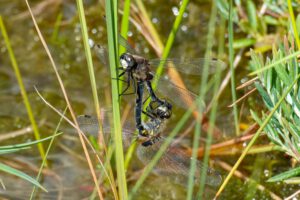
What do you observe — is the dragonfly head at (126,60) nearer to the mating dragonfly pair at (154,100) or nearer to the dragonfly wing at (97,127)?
the mating dragonfly pair at (154,100)

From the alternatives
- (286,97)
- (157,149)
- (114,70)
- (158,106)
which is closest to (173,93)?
(158,106)

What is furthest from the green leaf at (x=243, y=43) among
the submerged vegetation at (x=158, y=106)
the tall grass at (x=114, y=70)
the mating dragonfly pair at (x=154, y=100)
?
the tall grass at (x=114, y=70)

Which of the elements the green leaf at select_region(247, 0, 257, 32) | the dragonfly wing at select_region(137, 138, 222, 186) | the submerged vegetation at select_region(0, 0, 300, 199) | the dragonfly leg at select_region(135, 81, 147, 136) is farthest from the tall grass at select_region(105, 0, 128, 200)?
the green leaf at select_region(247, 0, 257, 32)

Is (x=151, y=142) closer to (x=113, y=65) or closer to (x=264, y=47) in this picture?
(x=113, y=65)

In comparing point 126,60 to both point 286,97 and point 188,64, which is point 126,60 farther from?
point 286,97

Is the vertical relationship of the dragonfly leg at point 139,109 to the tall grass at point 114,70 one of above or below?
below

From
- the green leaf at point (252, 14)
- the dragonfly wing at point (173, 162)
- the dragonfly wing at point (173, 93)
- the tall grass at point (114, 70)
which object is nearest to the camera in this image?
the tall grass at point (114, 70)

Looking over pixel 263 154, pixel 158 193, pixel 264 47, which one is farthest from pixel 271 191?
pixel 264 47
